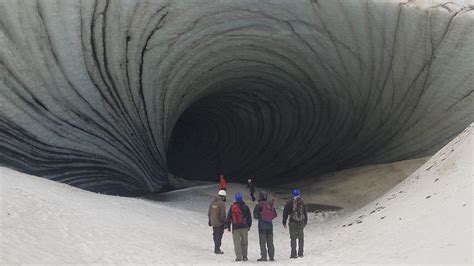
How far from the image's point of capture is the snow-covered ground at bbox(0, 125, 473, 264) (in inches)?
206

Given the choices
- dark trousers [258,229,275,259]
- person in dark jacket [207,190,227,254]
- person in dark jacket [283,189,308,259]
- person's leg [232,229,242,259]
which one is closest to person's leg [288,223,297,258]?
person in dark jacket [283,189,308,259]

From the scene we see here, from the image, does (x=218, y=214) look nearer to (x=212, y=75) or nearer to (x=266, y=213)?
(x=266, y=213)

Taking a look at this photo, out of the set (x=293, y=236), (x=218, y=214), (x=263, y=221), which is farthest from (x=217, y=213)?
(x=293, y=236)

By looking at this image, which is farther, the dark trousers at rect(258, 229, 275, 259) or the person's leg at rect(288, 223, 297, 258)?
the person's leg at rect(288, 223, 297, 258)

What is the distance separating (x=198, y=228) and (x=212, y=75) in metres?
5.85

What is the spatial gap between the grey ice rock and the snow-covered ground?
5.39 feet

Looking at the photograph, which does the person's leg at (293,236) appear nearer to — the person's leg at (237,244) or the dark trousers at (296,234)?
the dark trousers at (296,234)

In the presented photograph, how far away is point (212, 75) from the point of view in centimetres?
1391

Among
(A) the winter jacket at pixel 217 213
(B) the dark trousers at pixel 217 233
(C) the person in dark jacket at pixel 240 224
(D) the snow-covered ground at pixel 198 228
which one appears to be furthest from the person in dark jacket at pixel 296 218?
(B) the dark trousers at pixel 217 233

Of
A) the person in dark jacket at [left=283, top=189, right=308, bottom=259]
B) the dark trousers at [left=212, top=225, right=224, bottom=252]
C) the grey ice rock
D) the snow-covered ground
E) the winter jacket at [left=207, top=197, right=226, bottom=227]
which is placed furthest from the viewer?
the grey ice rock

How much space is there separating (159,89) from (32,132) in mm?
3167

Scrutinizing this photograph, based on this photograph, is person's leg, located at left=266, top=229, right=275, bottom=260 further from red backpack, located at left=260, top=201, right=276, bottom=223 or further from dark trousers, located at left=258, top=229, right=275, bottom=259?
red backpack, located at left=260, top=201, right=276, bottom=223

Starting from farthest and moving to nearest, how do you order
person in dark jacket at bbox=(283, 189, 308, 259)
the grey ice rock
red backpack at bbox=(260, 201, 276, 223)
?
the grey ice rock < person in dark jacket at bbox=(283, 189, 308, 259) < red backpack at bbox=(260, 201, 276, 223)

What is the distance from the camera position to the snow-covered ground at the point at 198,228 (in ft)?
17.1
